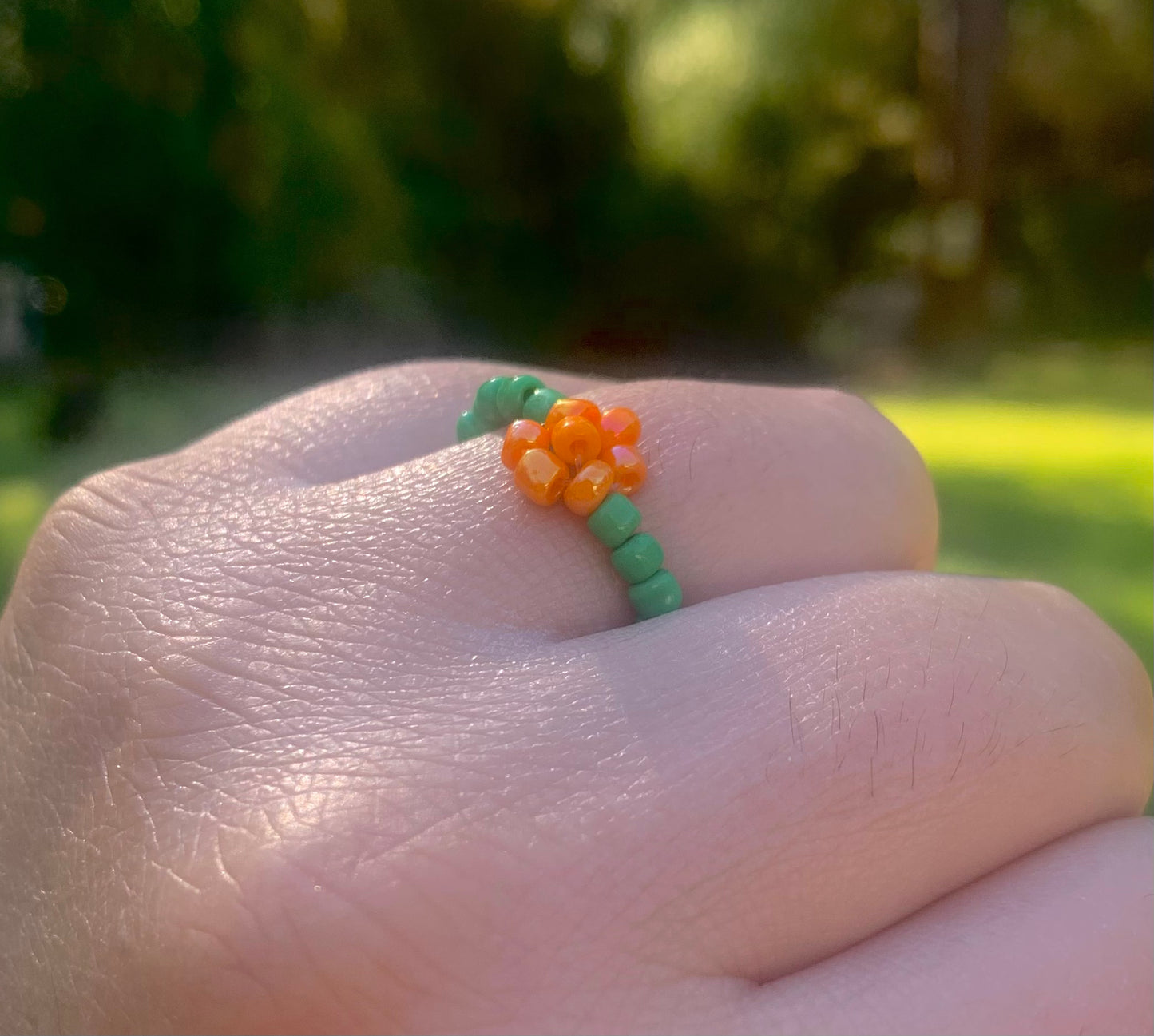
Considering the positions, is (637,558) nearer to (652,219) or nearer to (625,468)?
(625,468)

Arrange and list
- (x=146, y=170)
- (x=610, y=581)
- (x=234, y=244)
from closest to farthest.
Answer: (x=610, y=581)
(x=146, y=170)
(x=234, y=244)

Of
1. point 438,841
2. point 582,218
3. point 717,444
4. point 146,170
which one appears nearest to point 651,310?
point 582,218

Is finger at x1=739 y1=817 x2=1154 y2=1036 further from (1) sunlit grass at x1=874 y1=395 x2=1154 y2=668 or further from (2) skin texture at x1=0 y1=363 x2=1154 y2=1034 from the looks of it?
(1) sunlit grass at x1=874 y1=395 x2=1154 y2=668

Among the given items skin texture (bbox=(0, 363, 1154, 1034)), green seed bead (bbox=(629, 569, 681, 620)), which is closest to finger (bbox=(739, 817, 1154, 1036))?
skin texture (bbox=(0, 363, 1154, 1034))

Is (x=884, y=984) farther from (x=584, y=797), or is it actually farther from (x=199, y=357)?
(x=199, y=357)

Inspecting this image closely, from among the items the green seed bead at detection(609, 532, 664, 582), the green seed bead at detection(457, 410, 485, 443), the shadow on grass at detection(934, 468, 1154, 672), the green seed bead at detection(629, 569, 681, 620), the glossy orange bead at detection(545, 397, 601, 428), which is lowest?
the shadow on grass at detection(934, 468, 1154, 672)
